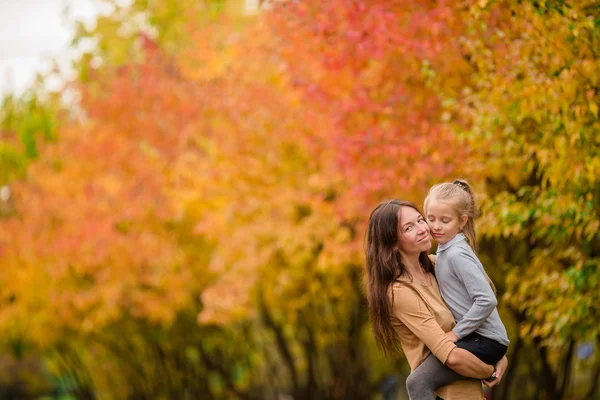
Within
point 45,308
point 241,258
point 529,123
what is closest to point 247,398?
point 45,308

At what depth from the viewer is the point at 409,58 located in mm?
9062

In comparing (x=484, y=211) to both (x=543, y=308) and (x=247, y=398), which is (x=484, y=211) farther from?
(x=247, y=398)

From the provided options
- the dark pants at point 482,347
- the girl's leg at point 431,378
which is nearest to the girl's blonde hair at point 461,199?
the dark pants at point 482,347

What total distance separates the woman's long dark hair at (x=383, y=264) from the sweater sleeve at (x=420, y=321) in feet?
0.25

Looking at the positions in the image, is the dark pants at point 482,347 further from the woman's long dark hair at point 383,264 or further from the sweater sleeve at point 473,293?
the woman's long dark hair at point 383,264

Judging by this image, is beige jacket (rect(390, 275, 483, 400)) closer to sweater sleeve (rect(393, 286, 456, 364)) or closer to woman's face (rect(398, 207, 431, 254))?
sweater sleeve (rect(393, 286, 456, 364))

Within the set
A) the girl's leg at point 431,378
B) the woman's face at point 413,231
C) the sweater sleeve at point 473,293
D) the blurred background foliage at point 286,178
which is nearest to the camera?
the sweater sleeve at point 473,293

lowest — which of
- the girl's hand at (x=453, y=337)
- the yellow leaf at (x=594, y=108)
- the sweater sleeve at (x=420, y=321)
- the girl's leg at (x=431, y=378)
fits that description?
the girl's leg at (x=431, y=378)

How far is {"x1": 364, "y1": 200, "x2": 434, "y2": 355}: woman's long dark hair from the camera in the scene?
169 inches

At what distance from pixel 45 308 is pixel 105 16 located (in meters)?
7.67

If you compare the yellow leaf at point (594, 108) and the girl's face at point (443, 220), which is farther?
the yellow leaf at point (594, 108)

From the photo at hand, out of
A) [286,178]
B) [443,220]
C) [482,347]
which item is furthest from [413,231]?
[286,178]

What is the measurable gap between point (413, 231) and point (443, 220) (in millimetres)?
183

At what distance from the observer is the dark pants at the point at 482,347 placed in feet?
13.4
